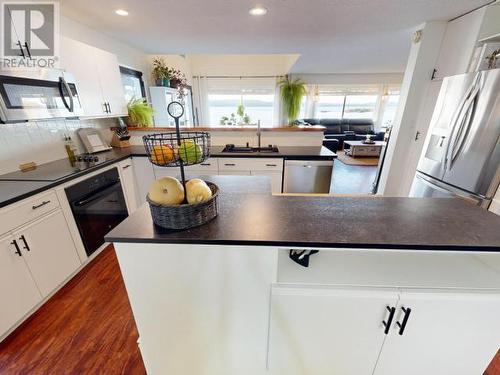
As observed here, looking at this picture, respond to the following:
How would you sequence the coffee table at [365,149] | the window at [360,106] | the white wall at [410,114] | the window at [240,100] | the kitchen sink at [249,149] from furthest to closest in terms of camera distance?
the window at [360,106] < the window at [240,100] < the coffee table at [365,149] < the kitchen sink at [249,149] < the white wall at [410,114]

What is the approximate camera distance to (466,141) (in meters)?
1.84

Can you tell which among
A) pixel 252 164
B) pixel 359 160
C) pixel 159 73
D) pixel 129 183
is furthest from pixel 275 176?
pixel 359 160

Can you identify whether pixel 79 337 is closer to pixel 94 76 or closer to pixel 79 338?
pixel 79 338

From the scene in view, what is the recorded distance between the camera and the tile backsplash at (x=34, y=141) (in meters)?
1.84

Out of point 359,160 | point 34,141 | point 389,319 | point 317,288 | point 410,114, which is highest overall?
point 410,114

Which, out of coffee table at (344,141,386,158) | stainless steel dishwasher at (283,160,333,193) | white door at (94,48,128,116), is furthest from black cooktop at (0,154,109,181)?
coffee table at (344,141,386,158)

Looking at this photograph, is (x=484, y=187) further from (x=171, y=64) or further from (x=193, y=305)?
(x=171, y=64)

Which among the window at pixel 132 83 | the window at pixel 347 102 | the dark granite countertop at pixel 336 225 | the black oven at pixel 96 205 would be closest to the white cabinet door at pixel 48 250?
the black oven at pixel 96 205

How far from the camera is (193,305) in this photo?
3.09 feet

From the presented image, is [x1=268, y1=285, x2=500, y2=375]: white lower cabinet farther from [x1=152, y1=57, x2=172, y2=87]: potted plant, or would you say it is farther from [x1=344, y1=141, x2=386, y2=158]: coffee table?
[x1=344, y1=141, x2=386, y2=158]: coffee table

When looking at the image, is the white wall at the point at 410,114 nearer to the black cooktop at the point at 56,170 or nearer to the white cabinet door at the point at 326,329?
the white cabinet door at the point at 326,329

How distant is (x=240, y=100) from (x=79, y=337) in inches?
272

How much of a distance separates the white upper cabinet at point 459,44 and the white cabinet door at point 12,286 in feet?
13.4

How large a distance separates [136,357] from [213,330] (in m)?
0.74
